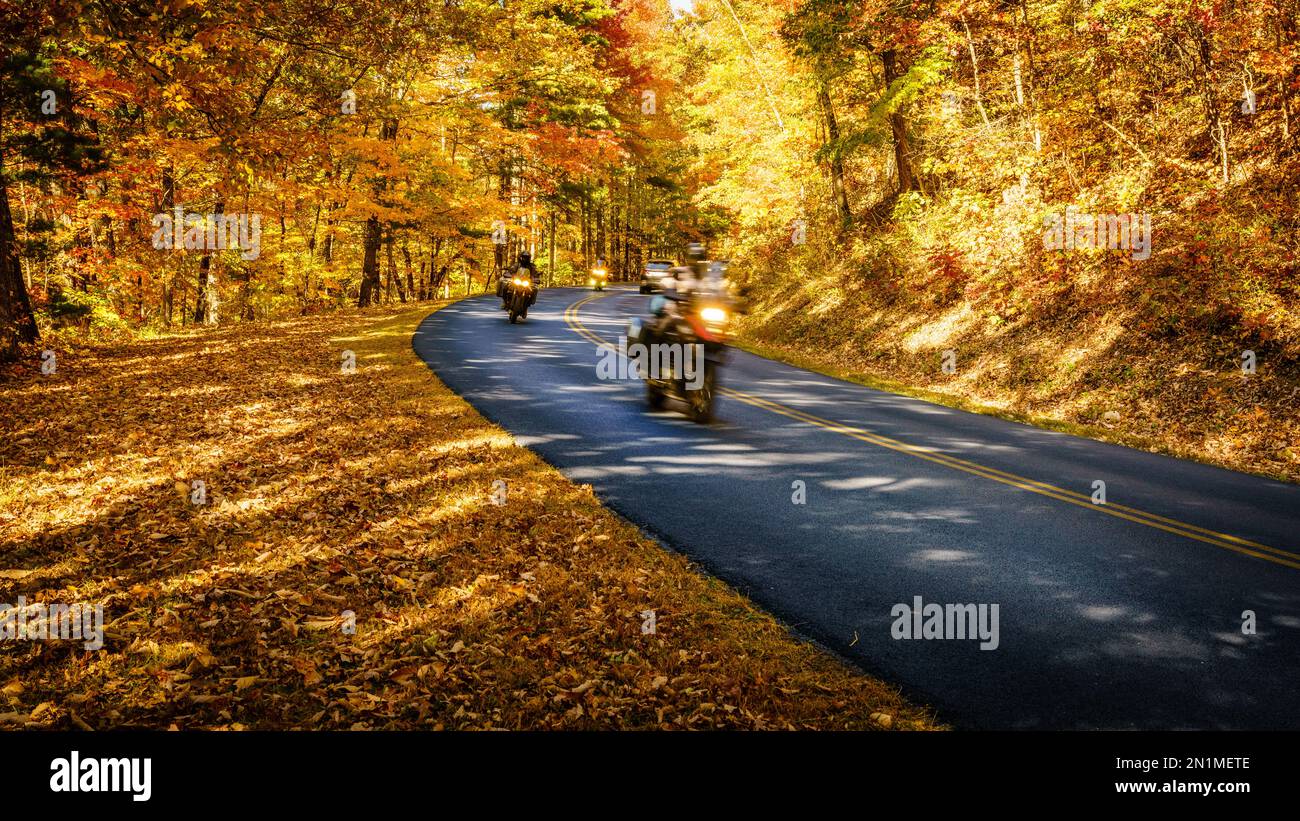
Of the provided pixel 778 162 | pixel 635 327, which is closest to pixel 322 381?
pixel 635 327

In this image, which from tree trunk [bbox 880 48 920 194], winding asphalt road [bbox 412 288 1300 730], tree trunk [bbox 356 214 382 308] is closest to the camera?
winding asphalt road [bbox 412 288 1300 730]

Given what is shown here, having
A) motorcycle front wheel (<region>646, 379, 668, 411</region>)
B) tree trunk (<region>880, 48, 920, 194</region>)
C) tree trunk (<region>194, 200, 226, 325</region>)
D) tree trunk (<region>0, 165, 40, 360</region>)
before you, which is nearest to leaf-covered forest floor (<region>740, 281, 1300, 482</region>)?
tree trunk (<region>880, 48, 920, 194</region>)

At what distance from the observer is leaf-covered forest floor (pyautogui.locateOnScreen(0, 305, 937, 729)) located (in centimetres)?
424

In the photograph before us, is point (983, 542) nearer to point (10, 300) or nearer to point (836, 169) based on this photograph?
point (10, 300)

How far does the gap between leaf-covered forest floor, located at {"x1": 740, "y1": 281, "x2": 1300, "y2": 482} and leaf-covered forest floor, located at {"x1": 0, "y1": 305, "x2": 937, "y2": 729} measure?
932cm

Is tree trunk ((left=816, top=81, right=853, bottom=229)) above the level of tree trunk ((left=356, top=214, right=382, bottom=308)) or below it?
above

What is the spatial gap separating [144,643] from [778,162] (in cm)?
2668

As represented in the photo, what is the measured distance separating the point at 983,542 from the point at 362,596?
5.64 metres

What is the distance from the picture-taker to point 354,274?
161 ft

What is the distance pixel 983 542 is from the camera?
672cm

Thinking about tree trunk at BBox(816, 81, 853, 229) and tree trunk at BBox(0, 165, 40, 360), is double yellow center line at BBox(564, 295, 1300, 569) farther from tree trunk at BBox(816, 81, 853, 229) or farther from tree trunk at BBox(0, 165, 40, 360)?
tree trunk at BBox(816, 81, 853, 229)

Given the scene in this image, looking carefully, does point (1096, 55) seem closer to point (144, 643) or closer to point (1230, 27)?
point (1230, 27)

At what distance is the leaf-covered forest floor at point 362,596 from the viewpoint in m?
4.24

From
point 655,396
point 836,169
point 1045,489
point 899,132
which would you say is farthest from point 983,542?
point 836,169
